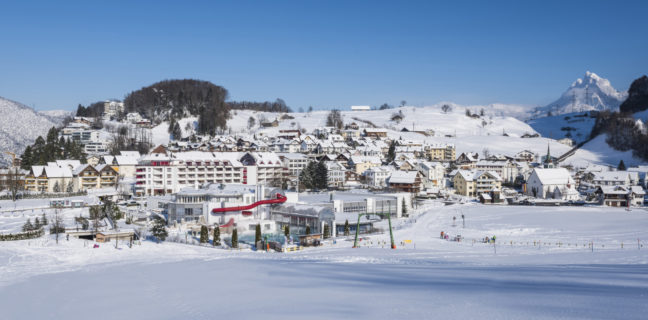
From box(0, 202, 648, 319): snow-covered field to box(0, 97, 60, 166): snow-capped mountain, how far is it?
68.4 metres

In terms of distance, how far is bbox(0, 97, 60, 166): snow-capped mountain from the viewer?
272ft

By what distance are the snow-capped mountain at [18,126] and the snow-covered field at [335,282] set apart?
225ft

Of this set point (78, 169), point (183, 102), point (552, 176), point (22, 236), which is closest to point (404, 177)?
point (552, 176)

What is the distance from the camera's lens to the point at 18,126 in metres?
90.5

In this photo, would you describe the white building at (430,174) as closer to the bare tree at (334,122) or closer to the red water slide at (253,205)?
the red water slide at (253,205)

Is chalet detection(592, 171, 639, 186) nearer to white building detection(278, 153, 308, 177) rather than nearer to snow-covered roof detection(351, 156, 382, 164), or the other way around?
snow-covered roof detection(351, 156, 382, 164)

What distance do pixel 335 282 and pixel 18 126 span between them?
319 feet

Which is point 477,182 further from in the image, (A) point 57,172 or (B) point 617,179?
(A) point 57,172

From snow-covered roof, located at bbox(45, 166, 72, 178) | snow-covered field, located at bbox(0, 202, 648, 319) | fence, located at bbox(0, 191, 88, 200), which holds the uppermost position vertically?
snow-covered roof, located at bbox(45, 166, 72, 178)

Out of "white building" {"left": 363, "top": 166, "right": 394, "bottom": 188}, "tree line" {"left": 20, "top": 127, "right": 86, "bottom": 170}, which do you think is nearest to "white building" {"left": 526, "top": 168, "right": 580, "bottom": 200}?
"white building" {"left": 363, "top": 166, "right": 394, "bottom": 188}

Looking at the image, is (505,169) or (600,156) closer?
(505,169)

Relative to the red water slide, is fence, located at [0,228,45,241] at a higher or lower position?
lower

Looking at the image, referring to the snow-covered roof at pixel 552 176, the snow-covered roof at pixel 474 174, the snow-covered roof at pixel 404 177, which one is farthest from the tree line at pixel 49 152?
the snow-covered roof at pixel 552 176

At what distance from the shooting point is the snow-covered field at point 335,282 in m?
9.95
